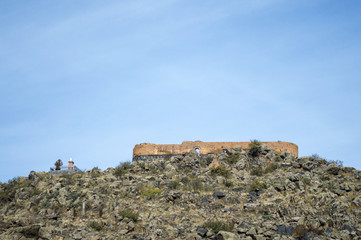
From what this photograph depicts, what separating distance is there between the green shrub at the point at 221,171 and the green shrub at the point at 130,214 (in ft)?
29.1

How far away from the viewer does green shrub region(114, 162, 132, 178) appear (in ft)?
114

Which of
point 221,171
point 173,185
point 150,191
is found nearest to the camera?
point 150,191

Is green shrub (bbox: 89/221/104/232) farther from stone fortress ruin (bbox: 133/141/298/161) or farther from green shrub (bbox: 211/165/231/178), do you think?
stone fortress ruin (bbox: 133/141/298/161)

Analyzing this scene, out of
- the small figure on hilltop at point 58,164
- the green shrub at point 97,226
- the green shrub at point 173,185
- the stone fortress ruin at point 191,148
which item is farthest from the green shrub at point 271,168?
the small figure on hilltop at point 58,164

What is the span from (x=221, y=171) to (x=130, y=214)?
9619mm

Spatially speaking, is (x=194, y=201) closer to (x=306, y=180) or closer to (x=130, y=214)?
(x=130, y=214)

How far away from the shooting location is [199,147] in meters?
38.8

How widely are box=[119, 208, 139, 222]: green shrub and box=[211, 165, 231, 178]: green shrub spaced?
29.1 ft

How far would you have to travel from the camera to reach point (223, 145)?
38.6 m

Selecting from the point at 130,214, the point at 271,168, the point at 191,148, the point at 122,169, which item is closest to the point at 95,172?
the point at 122,169

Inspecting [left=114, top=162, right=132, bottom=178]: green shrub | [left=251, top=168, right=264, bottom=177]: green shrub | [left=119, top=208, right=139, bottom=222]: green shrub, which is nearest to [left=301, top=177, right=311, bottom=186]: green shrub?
[left=251, top=168, right=264, bottom=177]: green shrub

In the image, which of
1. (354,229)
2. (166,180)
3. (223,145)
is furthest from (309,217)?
(223,145)

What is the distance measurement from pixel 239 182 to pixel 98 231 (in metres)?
10.9

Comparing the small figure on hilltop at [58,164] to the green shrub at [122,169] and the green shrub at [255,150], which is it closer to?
the green shrub at [122,169]
